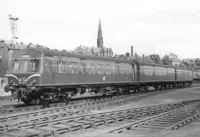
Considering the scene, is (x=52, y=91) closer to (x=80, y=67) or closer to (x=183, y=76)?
(x=80, y=67)

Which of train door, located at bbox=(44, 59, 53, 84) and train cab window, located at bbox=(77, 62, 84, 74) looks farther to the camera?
train cab window, located at bbox=(77, 62, 84, 74)

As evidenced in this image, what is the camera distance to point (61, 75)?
18422mm

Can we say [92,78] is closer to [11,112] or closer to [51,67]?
[51,67]

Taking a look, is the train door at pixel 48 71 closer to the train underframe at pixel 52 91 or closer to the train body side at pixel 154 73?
the train underframe at pixel 52 91

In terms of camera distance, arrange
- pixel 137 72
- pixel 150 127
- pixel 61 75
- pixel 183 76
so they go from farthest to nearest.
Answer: pixel 183 76 → pixel 137 72 → pixel 61 75 → pixel 150 127

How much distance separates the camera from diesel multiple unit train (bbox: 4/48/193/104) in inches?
663

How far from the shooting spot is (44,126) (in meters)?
10.3

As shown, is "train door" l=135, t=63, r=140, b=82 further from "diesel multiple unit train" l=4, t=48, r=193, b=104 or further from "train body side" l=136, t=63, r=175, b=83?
"diesel multiple unit train" l=4, t=48, r=193, b=104

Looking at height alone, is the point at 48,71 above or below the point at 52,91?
above

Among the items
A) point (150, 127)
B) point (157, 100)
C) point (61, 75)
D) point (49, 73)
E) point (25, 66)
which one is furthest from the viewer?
point (157, 100)

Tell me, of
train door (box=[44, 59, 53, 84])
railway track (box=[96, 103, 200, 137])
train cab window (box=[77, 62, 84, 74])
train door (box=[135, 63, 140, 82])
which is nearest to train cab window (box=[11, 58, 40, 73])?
train door (box=[44, 59, 53, 84])

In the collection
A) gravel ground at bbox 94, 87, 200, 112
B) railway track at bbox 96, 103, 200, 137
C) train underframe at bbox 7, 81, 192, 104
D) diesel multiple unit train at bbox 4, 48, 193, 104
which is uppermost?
diesel multiple unit train at bbox 4, 48, 193, 104

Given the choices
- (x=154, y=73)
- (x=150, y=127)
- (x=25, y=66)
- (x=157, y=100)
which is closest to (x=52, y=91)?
(x=25, y=66)

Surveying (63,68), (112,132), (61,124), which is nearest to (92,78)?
(63,68)
